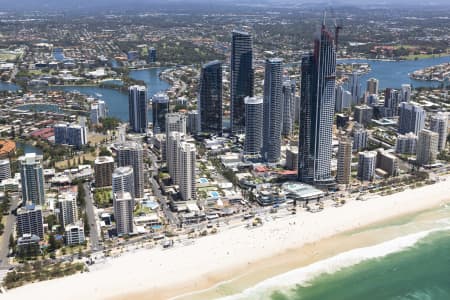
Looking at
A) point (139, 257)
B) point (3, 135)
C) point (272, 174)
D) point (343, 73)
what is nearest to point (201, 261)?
point (139, 257)

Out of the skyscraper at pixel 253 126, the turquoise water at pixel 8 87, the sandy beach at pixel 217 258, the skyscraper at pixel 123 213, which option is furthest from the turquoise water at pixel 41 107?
the sandy beach at pixel 217 258

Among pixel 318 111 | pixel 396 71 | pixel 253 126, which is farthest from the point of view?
pixel 396 71

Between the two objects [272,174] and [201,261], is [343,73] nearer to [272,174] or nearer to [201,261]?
[272,174]

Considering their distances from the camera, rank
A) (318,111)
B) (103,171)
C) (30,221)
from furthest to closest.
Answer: (103,171) → (318,111) → (30,221)

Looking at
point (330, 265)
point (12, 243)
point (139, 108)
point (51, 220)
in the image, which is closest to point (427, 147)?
point (330, 265)

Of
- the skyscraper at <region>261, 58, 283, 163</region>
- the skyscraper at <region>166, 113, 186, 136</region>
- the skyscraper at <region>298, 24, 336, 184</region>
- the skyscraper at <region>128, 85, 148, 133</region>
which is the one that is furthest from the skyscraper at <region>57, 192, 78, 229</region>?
the skyscraper at <region>128, 85, 148, 133</region>

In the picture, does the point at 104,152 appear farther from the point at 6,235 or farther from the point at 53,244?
the point at 53,244
